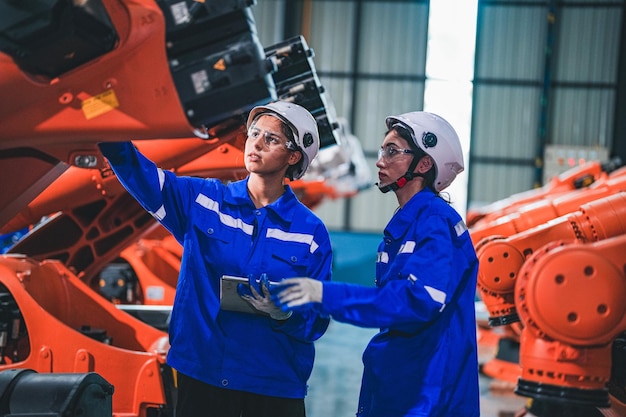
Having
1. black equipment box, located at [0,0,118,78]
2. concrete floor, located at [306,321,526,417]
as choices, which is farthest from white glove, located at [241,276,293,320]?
concrete floor, located at [306,321,526,417]

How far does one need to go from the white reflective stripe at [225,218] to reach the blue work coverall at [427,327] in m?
0.54

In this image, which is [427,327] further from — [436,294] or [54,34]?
[54,34]

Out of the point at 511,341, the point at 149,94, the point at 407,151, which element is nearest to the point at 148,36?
the point at 149,94

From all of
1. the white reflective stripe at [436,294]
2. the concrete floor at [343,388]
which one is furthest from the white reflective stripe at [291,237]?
the concrete floor at [343,388]

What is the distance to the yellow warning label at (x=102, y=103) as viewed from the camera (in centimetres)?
284

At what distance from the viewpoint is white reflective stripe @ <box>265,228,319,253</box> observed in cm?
329

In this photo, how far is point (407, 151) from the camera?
3.15 meters

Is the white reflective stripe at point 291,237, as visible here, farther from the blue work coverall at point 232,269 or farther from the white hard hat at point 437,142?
the white hard hat at point 437,142

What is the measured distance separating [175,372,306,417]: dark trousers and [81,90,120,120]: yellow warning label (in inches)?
41.6

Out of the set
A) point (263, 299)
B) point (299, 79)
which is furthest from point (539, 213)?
point (263, 299)

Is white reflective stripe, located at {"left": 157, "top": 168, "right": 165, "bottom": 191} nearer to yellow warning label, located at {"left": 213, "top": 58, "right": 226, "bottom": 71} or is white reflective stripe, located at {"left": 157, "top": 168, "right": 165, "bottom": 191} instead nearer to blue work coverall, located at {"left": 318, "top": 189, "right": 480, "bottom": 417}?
yellow warning label, located at {"left": 213, "top": 58, "right": 226, "bottom": 71}

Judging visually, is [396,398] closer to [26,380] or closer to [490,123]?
[26,380]

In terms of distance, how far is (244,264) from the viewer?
10.7ft

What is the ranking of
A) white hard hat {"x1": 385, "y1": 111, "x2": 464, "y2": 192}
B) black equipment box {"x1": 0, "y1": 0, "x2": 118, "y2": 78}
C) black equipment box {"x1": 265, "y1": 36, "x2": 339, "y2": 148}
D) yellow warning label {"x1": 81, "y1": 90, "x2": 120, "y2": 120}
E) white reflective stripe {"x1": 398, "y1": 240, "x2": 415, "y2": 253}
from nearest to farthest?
black equipment box {"x1": 0, "y1": 0, "x2": 118, "y2": 78}
yellow warning label {"x1": 81, "y1": 90, "x2": 120, "y2": 120}
white reflective stripe {"x1": 398, "y1": 240, "x2": 415, "y2": 253}
white hard hat {"x1": 385, "y1": 111, "x2": 464, "y2": 192}
black equipment box {"x1": 265, "y1": 36, "x2": 339, "y2": 148}
